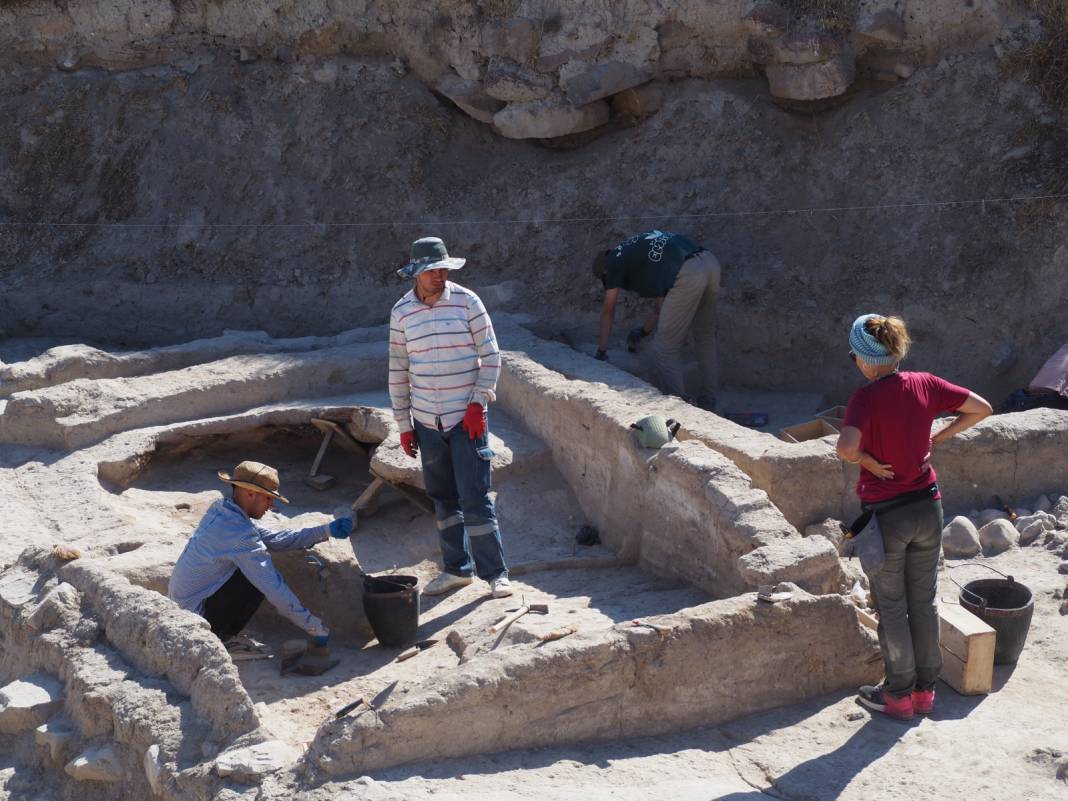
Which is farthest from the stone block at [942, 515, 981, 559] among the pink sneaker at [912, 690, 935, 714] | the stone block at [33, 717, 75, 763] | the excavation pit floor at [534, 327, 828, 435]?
the stone block at [33, 717, 75, 763]

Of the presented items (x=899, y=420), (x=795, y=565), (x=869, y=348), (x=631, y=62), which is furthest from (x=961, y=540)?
(x=631, y=62)

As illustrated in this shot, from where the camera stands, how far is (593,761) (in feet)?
16.8

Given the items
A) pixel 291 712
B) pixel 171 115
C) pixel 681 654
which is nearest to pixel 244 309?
pixel 171 115

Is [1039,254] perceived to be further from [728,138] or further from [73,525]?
[73,525]

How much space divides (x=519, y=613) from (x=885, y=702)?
176 centimetres

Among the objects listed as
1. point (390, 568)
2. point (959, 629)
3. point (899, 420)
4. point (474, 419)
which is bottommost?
point (390, 568)

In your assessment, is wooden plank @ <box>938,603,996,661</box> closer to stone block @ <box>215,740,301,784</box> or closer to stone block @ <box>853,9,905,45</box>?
stone block @ <box>215,740,301,784</box>

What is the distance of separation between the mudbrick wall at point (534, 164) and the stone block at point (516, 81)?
21 mm

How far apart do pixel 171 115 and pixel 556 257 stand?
441 cm

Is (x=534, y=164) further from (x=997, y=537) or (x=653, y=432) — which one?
(x=997, y=537)

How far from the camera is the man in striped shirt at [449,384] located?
664 cm

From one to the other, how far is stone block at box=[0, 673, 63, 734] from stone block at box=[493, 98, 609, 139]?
26.0 feet

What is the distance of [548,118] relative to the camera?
1249cm

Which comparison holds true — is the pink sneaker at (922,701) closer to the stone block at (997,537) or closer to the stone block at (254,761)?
the stone block at (997,537)
